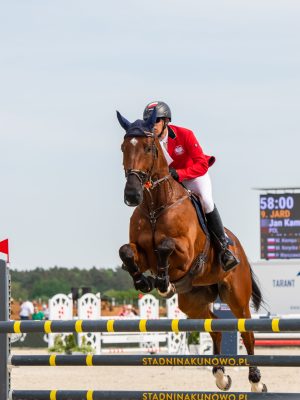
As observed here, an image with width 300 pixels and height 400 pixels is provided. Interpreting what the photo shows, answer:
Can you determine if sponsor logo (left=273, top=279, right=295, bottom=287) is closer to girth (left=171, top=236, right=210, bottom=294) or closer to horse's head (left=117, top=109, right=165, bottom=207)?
girth (left=171, top=236, right=210, bottom=294)

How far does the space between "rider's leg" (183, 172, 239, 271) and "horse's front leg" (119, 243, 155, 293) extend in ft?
3.10

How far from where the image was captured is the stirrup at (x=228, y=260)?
293 inches

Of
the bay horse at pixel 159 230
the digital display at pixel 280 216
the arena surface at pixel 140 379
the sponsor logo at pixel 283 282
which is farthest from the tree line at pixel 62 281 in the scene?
the bay horse at pixel 159 230

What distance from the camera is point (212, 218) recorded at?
7.50 m

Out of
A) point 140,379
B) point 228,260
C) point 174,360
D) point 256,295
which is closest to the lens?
point 174,360

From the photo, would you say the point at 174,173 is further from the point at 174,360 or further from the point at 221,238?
the point at 174,360

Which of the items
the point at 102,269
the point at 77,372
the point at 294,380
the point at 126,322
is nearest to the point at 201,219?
the point at 126,322

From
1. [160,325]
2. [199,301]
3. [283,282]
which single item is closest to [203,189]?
[199,301]

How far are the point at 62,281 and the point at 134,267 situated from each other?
65.9m

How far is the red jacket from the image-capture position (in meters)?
7.19

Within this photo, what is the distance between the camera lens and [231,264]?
750 cm

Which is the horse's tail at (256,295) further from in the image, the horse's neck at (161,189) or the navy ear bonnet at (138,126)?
the navy ear bonnet at (138,126)

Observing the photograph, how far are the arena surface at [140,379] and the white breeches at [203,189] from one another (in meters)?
4.57

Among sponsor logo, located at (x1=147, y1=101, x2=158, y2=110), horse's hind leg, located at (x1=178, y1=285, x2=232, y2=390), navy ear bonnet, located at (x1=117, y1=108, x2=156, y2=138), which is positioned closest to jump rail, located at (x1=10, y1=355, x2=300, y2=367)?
navy ear bonnet, located at (x1=117, y1=108, x2=156, y2=138)
